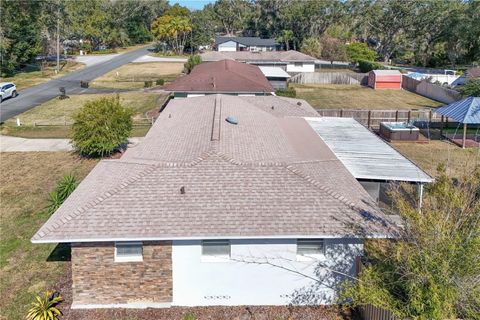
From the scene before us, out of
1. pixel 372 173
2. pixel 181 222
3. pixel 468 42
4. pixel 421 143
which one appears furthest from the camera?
pixel 468 42

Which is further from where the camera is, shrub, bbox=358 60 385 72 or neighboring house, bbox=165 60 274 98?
shrub, bbox=358 60 385 72

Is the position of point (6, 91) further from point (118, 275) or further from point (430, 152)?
point (118, 275)

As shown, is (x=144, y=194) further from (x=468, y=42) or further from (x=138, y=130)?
(x=468, y=42)

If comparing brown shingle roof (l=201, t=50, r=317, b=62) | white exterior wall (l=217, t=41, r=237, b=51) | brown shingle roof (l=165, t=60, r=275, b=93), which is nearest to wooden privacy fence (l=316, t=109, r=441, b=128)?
brown shingle roof (l=165, t=60, r=275, b=93)

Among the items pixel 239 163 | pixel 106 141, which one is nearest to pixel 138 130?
pixel 106 141

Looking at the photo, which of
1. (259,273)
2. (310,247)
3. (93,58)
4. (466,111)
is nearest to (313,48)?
(93,58)

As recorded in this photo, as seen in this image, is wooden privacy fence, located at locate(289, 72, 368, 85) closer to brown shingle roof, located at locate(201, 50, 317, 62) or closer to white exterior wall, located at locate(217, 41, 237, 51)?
brown shingle roof, located at locate(201, 50, 317, 62)
